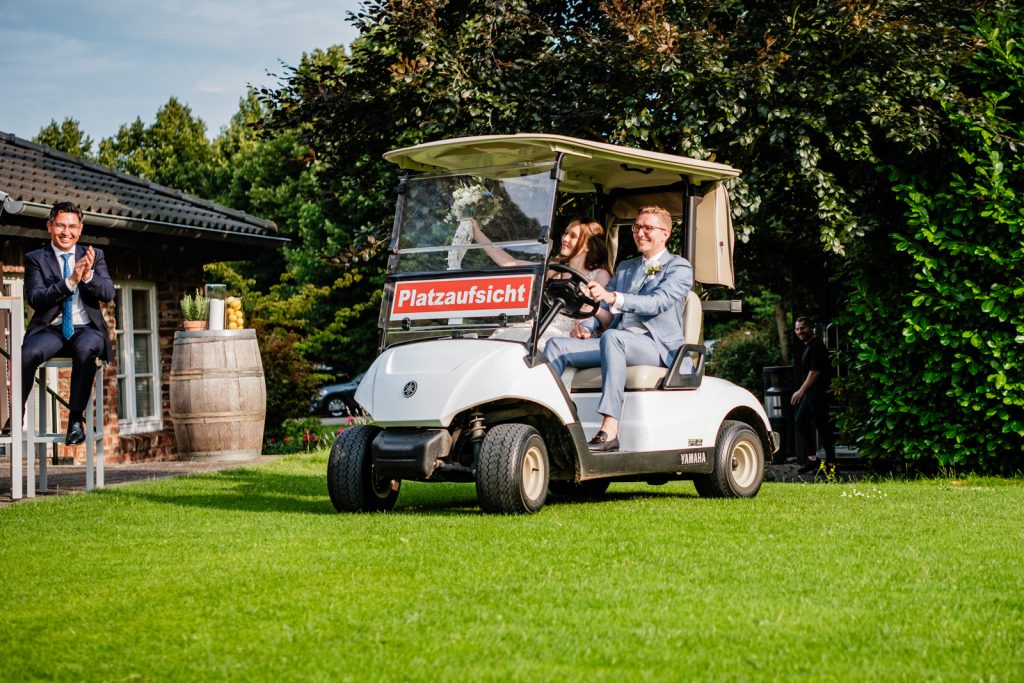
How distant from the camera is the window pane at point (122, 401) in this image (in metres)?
14.8

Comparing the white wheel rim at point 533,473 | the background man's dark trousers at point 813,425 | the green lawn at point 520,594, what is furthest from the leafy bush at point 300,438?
the white wheel rim at point 533,473

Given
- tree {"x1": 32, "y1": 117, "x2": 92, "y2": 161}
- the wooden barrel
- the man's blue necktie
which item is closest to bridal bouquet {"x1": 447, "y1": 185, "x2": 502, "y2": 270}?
the man's blue necktie

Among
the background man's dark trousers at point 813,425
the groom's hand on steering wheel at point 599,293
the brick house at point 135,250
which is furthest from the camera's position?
the background man's dark trousers at point 813,425

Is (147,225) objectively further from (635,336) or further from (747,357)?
(747,357)

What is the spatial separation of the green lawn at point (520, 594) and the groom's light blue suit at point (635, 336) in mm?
838

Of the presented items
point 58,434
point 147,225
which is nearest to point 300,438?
point 147,225

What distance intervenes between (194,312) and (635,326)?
716 centimetres

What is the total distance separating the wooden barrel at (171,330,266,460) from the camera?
13.4 meters

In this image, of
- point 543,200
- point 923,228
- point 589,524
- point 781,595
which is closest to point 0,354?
point 543,200

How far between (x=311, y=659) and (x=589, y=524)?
3096mm

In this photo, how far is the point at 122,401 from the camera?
48.6ft

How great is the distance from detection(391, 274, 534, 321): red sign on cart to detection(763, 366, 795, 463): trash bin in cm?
913

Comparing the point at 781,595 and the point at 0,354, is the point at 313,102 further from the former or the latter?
the point at 781,595

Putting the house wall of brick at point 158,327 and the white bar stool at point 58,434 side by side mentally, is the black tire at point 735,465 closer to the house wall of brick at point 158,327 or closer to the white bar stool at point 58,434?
the white bar stool at point 58,434
